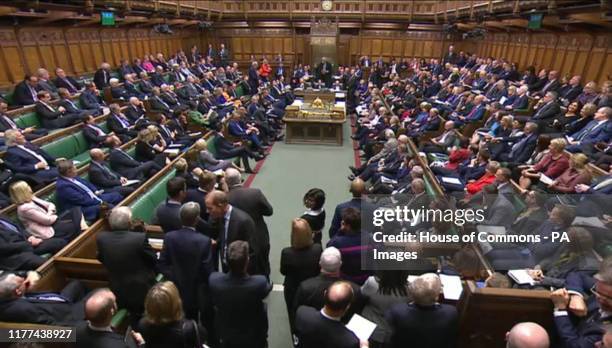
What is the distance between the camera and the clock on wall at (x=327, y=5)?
17.4m

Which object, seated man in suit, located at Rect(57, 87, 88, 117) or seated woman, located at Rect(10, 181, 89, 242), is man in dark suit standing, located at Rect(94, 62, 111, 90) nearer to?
seated man in suit, located at Rect(57, 87, 88, 117)

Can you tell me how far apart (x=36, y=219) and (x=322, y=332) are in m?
3.21

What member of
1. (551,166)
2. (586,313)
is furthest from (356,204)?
(551,166)

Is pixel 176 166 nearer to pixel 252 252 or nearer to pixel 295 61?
pixel 252 252

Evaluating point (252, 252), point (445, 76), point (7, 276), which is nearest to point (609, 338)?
point (252, 252)

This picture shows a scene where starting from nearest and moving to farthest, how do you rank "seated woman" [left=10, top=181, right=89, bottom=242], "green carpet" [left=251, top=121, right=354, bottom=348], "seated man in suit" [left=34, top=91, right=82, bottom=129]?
"seated woman" [left=10, top=181, right=89, bottom=242] → "green carpet" [left=251, top=121, right=354, bottom=348] → "seated man in suit" [left=34, top=91, right=82, bottom=129]

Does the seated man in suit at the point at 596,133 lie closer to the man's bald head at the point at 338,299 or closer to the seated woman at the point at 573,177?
the seated woman at the point at 573,177

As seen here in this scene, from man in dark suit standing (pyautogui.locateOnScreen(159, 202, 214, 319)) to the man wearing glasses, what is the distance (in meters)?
2.33

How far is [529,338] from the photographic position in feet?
5.52

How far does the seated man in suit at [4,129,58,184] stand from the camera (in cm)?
481

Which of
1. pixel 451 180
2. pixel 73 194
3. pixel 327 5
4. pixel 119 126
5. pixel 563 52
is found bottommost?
pixel 451 180

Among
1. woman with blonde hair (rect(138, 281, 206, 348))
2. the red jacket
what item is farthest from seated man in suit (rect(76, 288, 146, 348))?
the red jacket

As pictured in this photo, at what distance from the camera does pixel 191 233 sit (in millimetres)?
2707

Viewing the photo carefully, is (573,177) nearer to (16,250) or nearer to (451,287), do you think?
(451,287)
